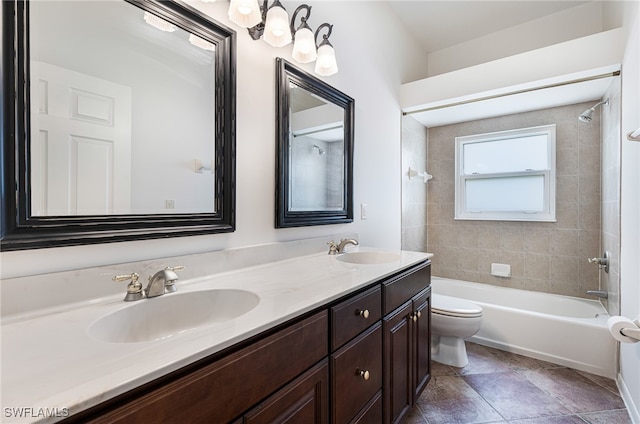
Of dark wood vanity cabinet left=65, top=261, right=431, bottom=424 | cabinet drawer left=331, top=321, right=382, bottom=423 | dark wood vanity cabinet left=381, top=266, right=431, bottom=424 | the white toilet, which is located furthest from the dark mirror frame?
the white toilet

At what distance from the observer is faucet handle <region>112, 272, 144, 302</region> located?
0.85 m

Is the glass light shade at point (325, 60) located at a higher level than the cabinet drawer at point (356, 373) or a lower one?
higher

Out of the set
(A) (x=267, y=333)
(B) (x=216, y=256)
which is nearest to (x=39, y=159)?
(B) (x=216, y=256)

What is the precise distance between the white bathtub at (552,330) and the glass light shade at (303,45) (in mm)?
2318

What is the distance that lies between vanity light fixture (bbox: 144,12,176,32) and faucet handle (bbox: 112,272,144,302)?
86 centimetres

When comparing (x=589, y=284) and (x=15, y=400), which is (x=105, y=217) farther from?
(x=589, y=284)

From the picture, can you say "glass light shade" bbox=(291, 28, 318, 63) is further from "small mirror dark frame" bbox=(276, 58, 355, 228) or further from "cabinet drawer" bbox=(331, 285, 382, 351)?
"cabinet drawer" bbox=(331, 285, 382, 351)

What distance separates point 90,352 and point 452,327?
207 centimetres

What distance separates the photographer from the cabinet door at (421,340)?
4.99 feet

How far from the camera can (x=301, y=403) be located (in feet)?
2.68

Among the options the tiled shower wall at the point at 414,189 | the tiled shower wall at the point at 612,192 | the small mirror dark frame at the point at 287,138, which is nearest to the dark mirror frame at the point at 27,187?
the small mirror dark frame at the point at 287,138

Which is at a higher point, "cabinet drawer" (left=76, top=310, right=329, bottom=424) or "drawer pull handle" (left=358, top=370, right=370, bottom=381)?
"cabinet drawer" (left=76, top=310, right=329, bottom=424)

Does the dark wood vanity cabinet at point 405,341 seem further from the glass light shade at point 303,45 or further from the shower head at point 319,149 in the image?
the glass light shade at point 303,45

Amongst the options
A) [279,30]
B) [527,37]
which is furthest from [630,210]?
[279,30]
